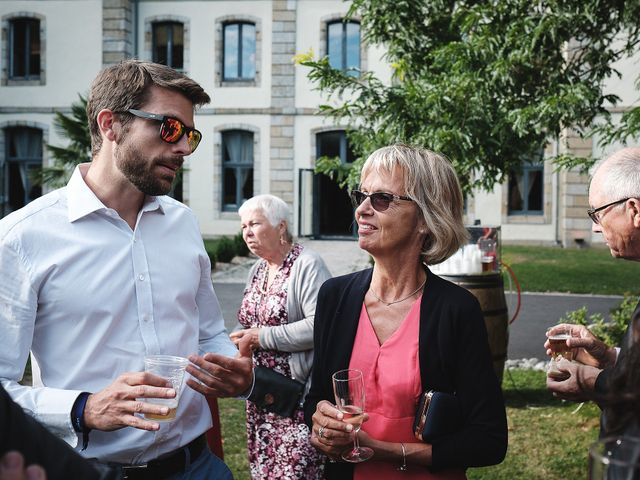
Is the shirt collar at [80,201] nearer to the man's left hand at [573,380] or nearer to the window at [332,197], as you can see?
the man's left hand at [573,380]

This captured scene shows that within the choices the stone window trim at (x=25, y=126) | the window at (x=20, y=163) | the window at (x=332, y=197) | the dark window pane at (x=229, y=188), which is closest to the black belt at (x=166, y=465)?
the window at (x=332, y=197)

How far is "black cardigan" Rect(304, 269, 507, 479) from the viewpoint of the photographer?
233 cm

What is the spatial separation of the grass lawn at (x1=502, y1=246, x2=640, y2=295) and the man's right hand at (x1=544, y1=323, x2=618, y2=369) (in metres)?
10.3

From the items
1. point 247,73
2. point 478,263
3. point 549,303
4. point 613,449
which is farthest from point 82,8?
point 613,449

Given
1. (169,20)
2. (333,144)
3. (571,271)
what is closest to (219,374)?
(571,271)

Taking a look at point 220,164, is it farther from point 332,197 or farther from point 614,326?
point 614,326

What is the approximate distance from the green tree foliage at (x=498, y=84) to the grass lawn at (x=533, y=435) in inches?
85.1

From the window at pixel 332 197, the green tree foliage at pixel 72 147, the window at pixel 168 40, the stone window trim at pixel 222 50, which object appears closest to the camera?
the green tree foliage at pixel 72 147

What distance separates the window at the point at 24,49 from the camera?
77.2 ft

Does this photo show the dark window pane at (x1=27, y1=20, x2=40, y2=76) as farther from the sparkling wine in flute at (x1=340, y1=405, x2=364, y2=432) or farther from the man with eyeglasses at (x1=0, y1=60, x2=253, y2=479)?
the sparkling wine in flute at (x1=340, y1=405, x2=364, y2=432)

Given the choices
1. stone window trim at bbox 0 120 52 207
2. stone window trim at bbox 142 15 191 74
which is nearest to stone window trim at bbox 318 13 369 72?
stone window trim at bbox 142 15 191 74

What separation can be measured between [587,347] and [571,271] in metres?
13.5

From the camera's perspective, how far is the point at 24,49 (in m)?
23.6

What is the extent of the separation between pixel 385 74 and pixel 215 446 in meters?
20.4
